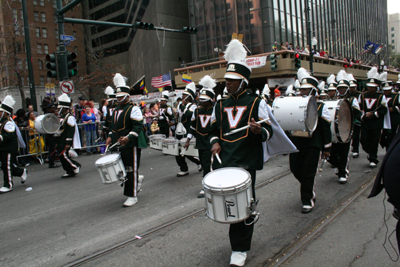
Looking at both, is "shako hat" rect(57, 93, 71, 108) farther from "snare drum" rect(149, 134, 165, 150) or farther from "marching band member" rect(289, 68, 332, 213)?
"marching band member" rect(289, 68, 332, 213)

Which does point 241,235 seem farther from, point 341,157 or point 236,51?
point 341,157

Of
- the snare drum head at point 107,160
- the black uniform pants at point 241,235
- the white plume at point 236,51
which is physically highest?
the white plume at point 236,51

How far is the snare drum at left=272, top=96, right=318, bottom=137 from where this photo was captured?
15.4ft

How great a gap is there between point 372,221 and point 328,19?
44911 mm

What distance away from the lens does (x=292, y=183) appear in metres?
6.89

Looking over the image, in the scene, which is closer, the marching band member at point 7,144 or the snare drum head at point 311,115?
the snare drum head at point 311,115

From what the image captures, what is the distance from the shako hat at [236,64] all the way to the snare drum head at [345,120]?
3183 mm

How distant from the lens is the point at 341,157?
273 inches

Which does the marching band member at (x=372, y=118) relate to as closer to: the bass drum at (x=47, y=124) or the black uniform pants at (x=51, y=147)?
the bass drum at (x=47, y=124)

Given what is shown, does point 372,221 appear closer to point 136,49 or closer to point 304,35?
point 304,35

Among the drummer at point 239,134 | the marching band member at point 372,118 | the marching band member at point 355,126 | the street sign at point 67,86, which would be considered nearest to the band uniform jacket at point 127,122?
the drummer at point 239,134

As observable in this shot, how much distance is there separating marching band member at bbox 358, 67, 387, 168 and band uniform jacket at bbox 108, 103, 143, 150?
571cm

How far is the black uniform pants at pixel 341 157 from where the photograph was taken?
22.4 ft

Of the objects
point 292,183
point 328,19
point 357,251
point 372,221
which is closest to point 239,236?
point 357,251
